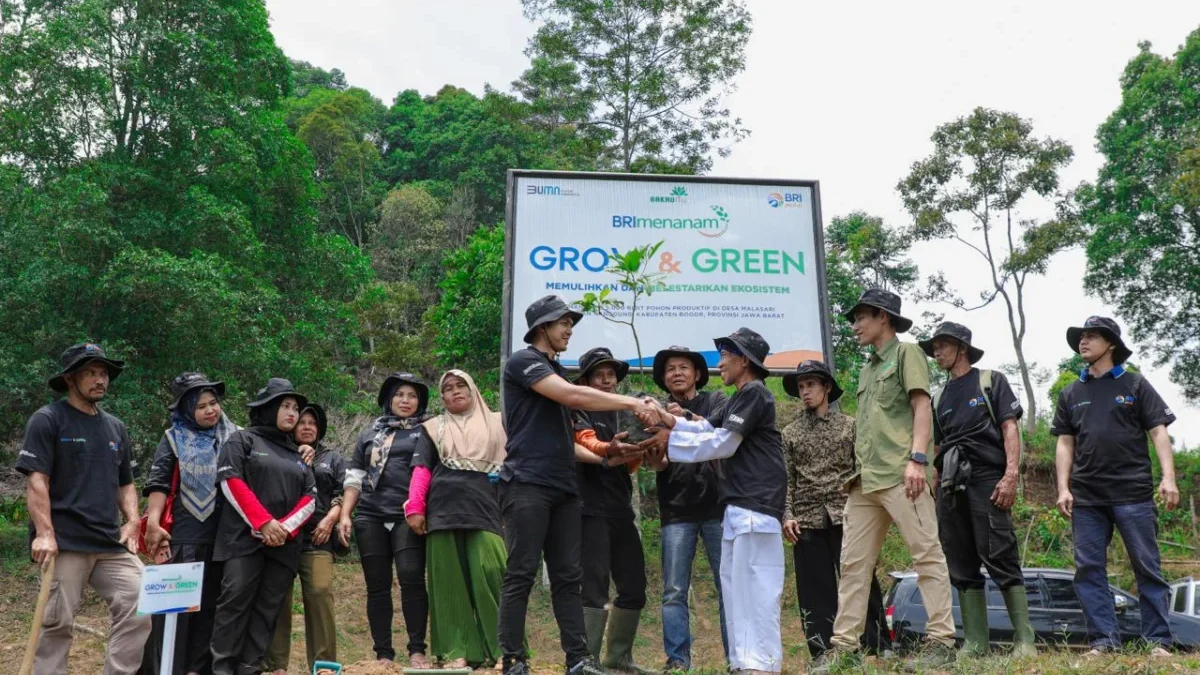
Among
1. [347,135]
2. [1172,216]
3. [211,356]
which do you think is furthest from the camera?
[347,135]

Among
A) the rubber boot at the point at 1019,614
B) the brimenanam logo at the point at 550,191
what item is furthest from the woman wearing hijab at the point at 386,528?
the brimenanam logo at the point at 550,191

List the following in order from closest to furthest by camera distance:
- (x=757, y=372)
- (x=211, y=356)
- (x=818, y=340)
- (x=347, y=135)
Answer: (x=757, y=372), (x=818, y=340), (x=211, y=356), (x=347, y=135)

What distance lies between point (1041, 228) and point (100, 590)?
21.6 m

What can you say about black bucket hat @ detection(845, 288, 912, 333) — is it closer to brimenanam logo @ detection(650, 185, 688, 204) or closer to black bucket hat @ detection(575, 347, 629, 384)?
black bucket hat @ detection(575, 347, 629, 384)

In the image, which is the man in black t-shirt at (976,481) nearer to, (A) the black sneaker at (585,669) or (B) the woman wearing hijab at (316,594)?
(A) the black sneaker at (585,669)

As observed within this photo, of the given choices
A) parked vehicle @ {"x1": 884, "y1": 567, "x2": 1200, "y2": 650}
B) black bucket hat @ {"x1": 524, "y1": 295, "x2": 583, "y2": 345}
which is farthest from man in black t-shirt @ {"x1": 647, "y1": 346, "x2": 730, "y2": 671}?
parked vehicle @ {"x1": 884, "y1": 567, "x2": 1200, "y2": 650}

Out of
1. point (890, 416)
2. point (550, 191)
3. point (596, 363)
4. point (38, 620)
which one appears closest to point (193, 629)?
point (38, 620)

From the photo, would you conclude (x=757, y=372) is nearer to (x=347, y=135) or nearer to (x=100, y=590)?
(x=100, y=590)

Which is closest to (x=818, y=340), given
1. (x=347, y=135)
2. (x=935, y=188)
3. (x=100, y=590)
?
(x=100, y=590)

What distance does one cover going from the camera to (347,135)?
42719 millimetres

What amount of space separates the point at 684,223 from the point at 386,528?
21.1ft

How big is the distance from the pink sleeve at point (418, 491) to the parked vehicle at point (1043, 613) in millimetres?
4479

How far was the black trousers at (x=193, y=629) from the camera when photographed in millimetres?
5773

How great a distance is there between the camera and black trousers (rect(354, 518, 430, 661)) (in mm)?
6273
